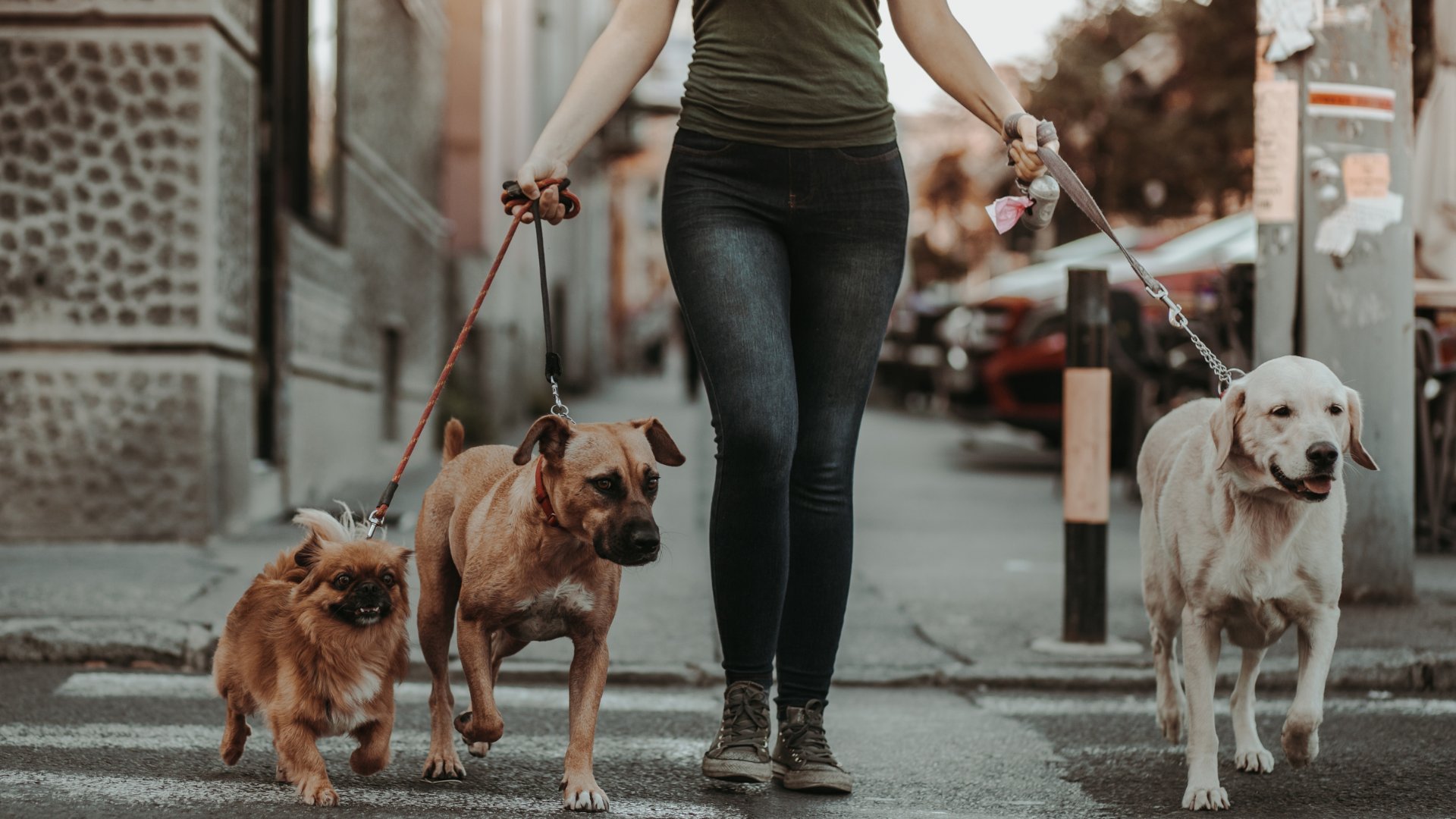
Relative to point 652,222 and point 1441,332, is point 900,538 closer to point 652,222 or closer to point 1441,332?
point 1441,332

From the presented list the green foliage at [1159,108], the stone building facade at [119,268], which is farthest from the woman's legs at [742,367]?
the green foliage at [1159,108]

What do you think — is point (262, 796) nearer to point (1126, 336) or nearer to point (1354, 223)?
point (1354, 223)

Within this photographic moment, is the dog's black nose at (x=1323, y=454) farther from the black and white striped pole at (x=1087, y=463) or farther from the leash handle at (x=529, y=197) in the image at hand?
the black and white striped pole at (x=1087, y=463)

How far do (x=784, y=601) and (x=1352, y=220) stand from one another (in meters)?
3.76

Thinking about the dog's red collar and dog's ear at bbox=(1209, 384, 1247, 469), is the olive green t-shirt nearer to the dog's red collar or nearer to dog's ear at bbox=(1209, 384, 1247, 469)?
the dog's red collar

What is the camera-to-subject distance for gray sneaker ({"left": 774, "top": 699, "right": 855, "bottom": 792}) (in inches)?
154

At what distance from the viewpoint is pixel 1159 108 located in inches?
1181

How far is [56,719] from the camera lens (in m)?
4.57

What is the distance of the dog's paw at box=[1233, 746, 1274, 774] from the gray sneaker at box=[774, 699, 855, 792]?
1.08 meters

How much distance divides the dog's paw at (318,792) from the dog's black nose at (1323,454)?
2351mm

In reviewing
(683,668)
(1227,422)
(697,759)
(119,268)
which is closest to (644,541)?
(697,759)

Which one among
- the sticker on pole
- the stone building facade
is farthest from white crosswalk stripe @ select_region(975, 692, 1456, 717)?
the stone building facade

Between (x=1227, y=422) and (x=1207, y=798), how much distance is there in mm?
890

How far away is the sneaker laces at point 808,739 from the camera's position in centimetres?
393
